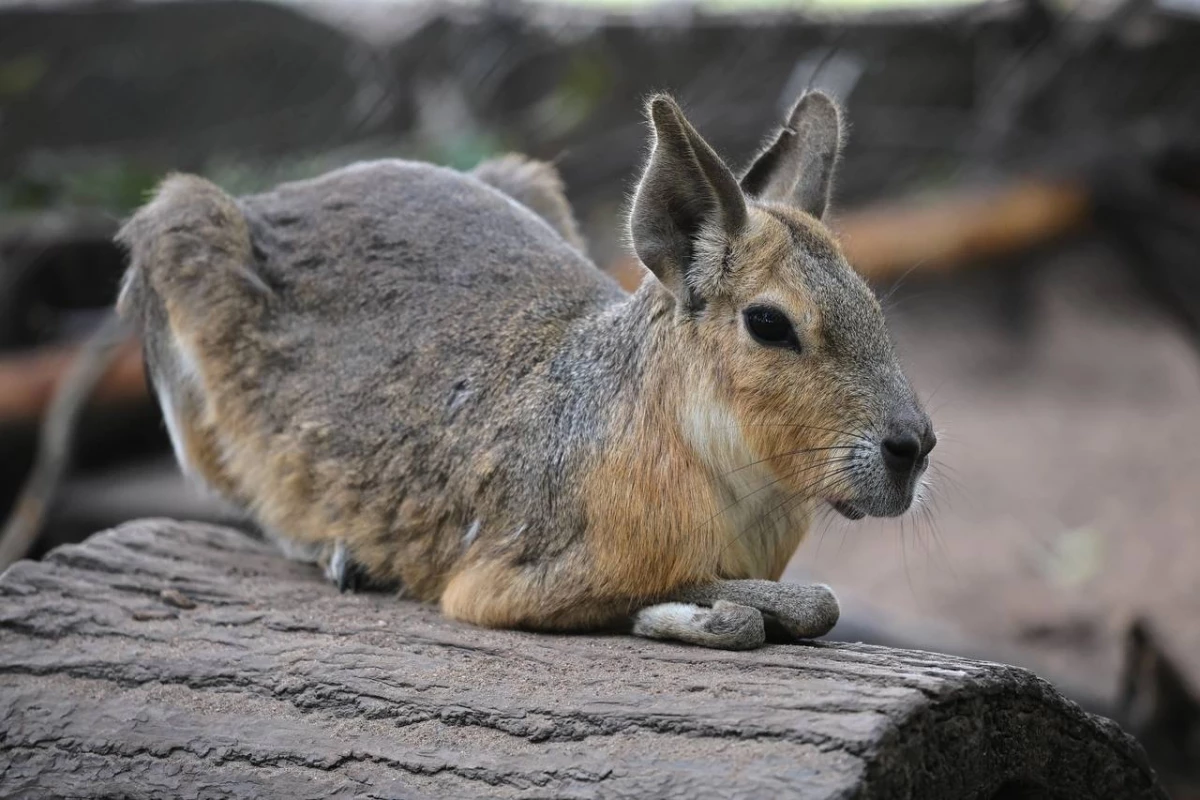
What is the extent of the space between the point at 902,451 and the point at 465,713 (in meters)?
1.42

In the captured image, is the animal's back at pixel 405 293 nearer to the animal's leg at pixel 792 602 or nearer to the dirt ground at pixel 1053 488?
the animal's leg at pixel 792 602

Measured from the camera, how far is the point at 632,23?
39.6 feet

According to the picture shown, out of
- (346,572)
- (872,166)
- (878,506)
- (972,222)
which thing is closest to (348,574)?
(346,572)

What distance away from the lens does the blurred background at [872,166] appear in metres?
9.52

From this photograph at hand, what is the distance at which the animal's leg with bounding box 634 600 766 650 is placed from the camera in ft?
12.2

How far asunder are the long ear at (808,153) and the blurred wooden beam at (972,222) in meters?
6.47

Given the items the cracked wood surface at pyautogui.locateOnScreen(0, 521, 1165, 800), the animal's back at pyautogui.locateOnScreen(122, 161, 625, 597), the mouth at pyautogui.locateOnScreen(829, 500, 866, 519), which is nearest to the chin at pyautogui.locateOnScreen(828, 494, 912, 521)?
the mouth at pyautogui.locateOnScreen(829, 500, 866, 519)

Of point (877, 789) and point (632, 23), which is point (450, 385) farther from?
point (632, 23)

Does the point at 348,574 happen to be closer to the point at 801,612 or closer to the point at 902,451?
the point at 801,612

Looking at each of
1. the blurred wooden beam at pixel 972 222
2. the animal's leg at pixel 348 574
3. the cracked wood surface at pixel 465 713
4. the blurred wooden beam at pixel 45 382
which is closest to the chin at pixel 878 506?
the cracked wood surface at pixel 465 713

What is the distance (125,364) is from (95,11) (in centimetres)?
399

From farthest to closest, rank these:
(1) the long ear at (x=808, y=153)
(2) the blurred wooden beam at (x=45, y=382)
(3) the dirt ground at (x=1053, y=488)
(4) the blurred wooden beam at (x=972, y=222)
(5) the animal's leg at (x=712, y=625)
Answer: (4) the blurred wooden beam at (x=972, y=222) → (2) the blurred wooden beam at (x=45, y=382) → (3) the dirt ground at (x=1053, y=488) → (1) the long ear at (x=808, y=153) → (5) the animal's leg at (x=712, y=625)

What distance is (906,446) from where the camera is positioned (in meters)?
3.77

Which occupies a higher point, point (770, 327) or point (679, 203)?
point (679, 203)
